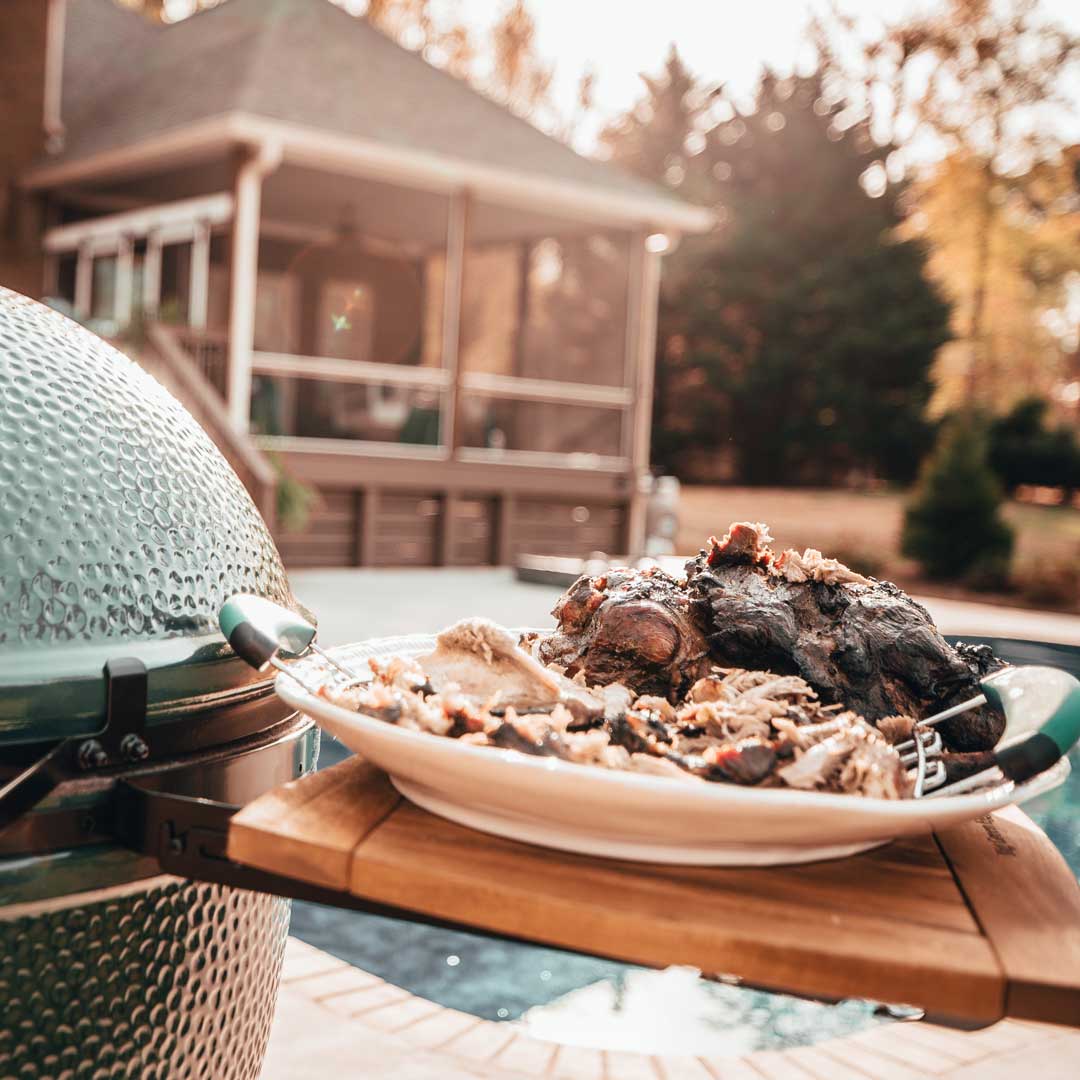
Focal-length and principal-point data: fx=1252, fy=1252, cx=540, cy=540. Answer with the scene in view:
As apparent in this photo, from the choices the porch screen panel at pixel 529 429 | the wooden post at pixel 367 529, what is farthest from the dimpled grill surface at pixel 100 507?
the porch screen panel at pixel 529 429

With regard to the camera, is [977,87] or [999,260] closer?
[977,87]

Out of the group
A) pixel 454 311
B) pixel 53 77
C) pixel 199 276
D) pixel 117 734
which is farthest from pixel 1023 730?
pixel 53 77

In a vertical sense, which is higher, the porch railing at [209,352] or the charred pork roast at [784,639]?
the porch railing at [209,352]

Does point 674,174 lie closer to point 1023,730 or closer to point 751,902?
point 1023,730

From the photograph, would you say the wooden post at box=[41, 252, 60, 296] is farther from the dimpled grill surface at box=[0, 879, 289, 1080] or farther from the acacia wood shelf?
the acacia wood shelf

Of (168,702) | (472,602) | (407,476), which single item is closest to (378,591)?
(472,602)

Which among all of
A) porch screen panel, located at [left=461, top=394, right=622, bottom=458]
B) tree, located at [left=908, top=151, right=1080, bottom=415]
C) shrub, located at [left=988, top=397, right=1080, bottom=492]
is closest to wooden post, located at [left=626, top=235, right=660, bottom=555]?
porch screen panel, located at [left=461, top=394, right=622, bottom=458]

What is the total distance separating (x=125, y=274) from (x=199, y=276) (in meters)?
1.43

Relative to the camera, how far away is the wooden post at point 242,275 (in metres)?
A: 10.9

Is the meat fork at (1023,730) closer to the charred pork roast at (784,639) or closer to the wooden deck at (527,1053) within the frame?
the charred pork roast at (784,639)

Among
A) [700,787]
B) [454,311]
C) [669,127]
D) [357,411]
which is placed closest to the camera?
[700,787]

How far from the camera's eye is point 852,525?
23594 mm

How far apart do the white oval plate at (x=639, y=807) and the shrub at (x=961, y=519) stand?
59.4ft

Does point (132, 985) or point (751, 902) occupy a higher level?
point (751, 902)
